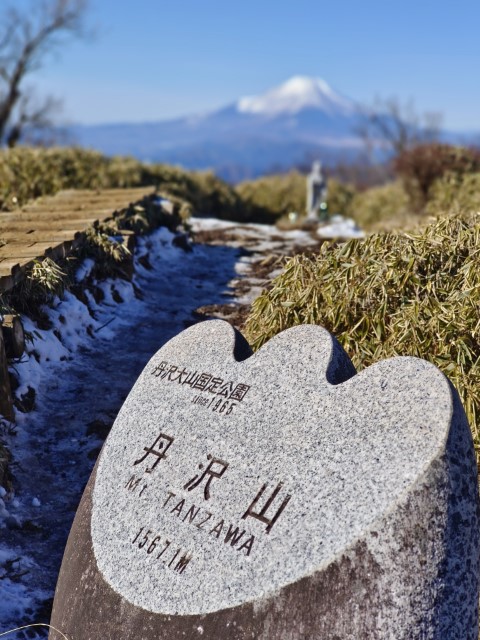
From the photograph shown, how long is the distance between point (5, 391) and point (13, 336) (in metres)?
0.41

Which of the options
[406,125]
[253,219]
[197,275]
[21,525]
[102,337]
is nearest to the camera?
[21,525]

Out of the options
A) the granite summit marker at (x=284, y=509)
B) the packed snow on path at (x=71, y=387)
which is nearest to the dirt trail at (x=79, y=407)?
the packed snow on path at (x=71, y=387)

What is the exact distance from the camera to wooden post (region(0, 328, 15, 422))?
12.6 feet

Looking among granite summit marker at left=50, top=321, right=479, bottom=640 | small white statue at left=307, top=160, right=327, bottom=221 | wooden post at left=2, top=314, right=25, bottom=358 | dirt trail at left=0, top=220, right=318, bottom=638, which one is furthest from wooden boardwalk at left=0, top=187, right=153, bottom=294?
small white statue at left=307, top=160, right=327, bottom=221

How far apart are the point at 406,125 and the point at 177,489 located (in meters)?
40.1

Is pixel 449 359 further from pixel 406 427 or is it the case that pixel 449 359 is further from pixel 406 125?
pixel 406 125

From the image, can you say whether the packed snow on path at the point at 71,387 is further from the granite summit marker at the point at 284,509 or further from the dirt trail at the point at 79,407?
the granite summit marker at the point at 284,509

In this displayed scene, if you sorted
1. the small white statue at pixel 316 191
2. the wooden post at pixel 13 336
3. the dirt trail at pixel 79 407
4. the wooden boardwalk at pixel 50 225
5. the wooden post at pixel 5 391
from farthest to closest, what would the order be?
the small white statue at pixel 316 191 < the wooden boardwalk at pixel 50 225 < the wooden post at pixel 13 336 < the wooden post at pixel 5 391 < the dirt trail at pixel 79 407

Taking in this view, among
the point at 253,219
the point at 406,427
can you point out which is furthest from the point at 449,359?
the point at 253,219

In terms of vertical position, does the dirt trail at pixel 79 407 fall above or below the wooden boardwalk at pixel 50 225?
below

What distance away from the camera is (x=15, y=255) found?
5.20 m

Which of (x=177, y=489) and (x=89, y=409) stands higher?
(x=177, y=489)

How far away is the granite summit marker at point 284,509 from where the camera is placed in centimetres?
210

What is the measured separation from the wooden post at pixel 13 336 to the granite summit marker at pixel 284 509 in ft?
4.92
